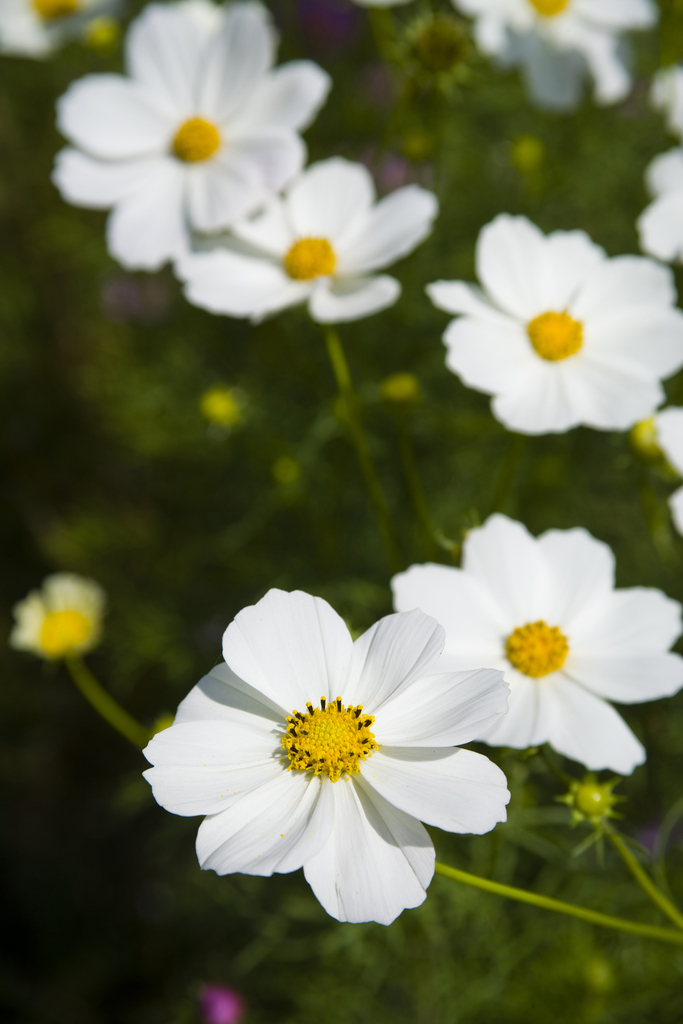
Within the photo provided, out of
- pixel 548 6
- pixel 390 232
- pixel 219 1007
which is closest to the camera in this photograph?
pixel 390 232

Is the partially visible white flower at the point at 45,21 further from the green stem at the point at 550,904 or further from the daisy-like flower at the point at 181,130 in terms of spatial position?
the green stem at the point at 550,904

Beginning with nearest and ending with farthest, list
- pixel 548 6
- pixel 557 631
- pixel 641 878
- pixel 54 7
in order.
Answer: pixel 641 878, pixel 557 631, pixel 548 6, pixel 54 7


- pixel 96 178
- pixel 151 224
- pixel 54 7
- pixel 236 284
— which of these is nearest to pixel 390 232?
pixel 236 284

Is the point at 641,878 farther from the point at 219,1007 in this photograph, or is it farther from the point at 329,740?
the point at 219,1007

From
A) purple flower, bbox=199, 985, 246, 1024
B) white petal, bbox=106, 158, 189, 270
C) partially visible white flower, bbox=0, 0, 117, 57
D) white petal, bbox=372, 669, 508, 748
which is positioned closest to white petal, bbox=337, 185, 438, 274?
white petal, bbox=106, 158, 189, 270

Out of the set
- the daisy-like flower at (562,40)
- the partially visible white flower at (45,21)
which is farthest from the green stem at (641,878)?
the partially visible white flower at (45,21)

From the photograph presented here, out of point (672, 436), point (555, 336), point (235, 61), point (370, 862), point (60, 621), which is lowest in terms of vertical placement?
point (370, 862)

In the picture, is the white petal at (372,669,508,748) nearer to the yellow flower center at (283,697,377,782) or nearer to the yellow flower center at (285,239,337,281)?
the yellow flower center at (283,697,377,782)

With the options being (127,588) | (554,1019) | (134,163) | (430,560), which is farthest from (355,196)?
(554,1019)
